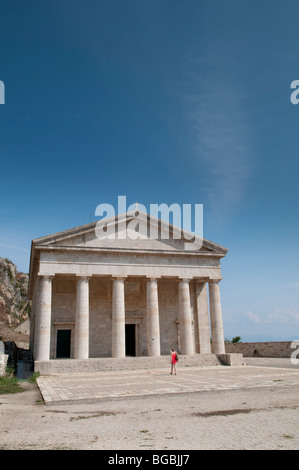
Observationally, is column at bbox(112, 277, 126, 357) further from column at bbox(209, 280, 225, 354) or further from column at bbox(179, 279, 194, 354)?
column at bbox(209, 280, 225, 354)

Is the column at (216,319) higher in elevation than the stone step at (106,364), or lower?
higher

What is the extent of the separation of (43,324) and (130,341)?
28.9ft

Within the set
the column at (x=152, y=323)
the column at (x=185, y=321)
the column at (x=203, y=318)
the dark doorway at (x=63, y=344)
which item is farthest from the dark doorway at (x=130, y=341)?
the column at (x=203, y=318)

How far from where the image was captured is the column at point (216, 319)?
2970 cm

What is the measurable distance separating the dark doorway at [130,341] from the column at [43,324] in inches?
310

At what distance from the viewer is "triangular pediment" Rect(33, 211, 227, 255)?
27000 mm

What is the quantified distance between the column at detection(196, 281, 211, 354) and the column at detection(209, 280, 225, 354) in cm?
184

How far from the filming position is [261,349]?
39.9m

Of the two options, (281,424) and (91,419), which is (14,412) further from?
(281,424)

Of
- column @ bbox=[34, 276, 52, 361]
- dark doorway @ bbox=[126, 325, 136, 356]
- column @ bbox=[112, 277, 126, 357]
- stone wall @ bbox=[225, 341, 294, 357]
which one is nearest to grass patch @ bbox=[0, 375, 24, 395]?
column @ bbox=[34, 276, 52, 361]

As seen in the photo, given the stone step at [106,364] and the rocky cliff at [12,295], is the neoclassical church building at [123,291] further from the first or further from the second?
the rocky cliff at [12,295]

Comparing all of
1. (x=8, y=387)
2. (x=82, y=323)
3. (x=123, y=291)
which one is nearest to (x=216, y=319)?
(x=123, y=291)
